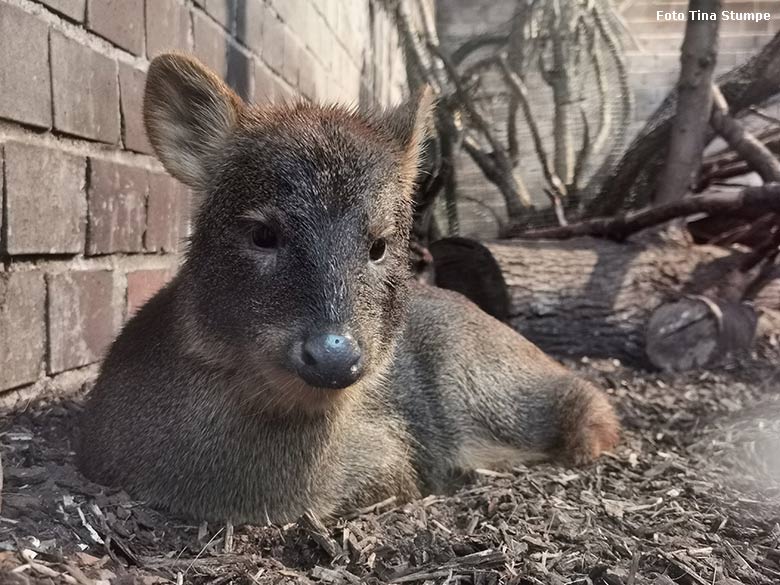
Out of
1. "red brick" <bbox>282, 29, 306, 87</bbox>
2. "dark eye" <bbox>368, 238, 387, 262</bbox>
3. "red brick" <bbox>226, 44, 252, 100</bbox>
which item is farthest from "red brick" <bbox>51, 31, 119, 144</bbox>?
"red brick" <bbox>282, 29, 306, 87</bbox>

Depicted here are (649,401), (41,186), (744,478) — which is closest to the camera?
(41,186)

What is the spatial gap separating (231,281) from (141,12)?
1.38m

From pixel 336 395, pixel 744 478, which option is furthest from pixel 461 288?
pixel 336 395

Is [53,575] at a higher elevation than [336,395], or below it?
below

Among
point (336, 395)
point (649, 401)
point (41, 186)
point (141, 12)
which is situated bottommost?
point (649, 401)

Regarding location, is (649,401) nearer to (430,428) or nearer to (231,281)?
(430,428)

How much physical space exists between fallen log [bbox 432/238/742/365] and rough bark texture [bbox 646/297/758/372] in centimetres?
7

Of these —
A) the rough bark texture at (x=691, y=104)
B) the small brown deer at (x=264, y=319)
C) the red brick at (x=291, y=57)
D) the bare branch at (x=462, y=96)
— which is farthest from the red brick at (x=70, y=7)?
the rough bark texture at (x=691, y=104)

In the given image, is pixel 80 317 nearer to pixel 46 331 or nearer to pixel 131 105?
pixel 46 331

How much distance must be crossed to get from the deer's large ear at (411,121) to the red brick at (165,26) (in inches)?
36.4

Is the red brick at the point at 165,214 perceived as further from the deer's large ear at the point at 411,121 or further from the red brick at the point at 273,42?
the red brick at the point at 273,42

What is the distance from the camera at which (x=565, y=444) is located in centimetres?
337

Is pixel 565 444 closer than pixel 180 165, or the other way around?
pixel 180 165

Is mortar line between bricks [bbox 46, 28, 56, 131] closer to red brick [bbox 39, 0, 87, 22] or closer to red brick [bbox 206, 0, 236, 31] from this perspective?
red brick [bbox 39, 0, 87, 22]
